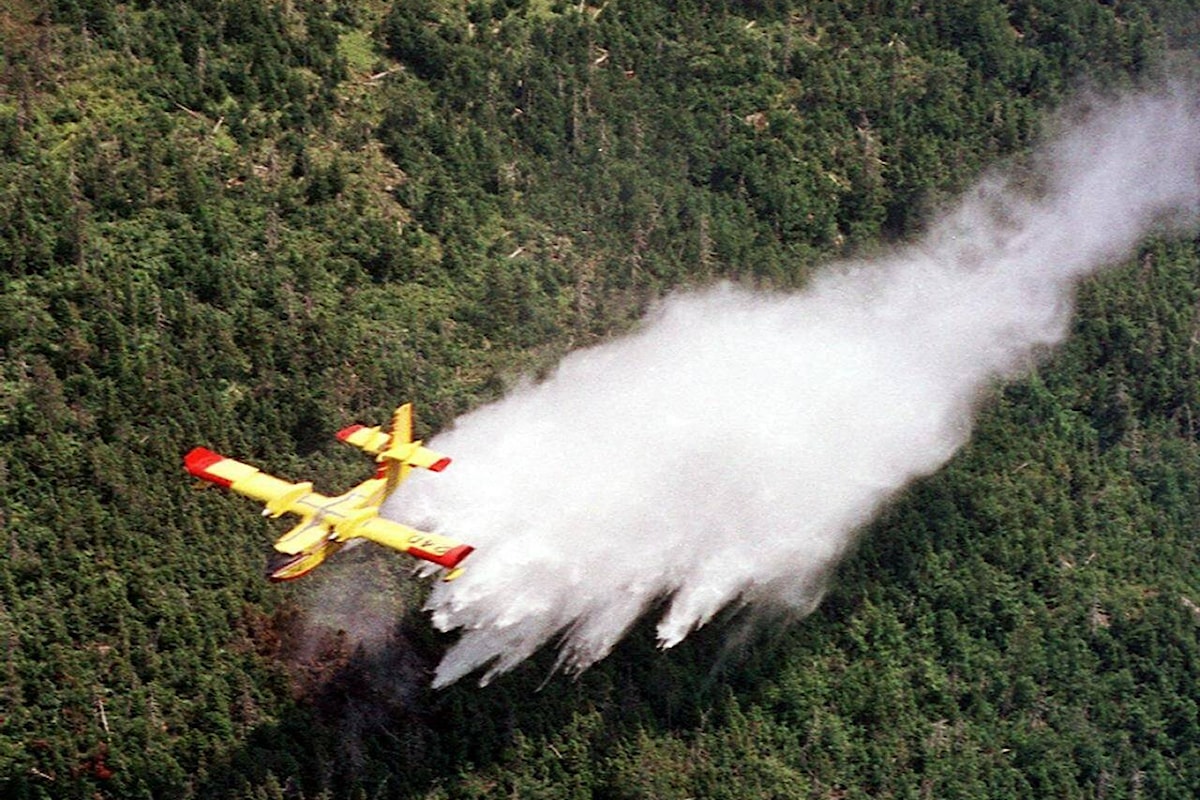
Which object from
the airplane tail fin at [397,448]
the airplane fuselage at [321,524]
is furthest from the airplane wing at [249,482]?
the airplane tail fin at [397,448]

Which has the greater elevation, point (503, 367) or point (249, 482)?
point (503, 367)

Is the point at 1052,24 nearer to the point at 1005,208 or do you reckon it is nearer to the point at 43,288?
the point at 1005,208

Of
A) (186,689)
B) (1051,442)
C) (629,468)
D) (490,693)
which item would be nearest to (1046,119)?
(1051,442)

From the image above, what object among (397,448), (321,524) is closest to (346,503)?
(321,524)

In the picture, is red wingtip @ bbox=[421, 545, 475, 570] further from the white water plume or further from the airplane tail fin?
the white water plume

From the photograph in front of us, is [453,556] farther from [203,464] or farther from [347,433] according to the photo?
[203,464]

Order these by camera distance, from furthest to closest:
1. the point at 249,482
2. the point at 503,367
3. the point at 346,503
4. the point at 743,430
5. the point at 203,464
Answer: the point at 743,430 → the point at 503,367 → the point at 203,464 → the point at 249,482 → the point at 346,503
